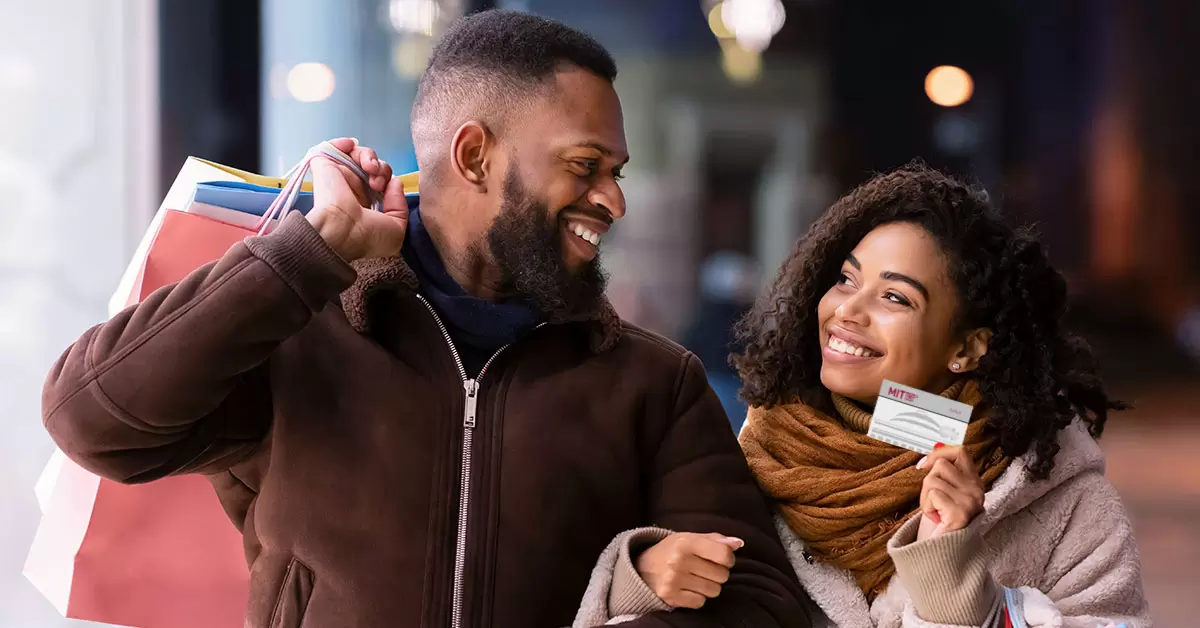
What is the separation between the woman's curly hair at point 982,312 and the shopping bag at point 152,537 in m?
0.91

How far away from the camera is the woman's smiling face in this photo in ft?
6.26

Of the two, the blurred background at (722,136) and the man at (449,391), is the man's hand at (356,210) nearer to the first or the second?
the man at (449,391)

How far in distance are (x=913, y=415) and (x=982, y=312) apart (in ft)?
0.87

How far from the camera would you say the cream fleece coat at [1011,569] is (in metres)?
1.69

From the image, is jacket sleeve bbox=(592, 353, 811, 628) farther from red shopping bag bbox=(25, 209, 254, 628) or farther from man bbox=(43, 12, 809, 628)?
red shopping bag bbox=(25, 209, 254, 628)

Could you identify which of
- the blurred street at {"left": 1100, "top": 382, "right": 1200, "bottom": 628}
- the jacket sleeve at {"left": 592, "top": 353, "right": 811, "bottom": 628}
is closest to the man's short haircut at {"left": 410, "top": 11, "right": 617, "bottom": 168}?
the jacket sleeve at {"left": 592, "top": 353, "right": 811, "bottom": 628}

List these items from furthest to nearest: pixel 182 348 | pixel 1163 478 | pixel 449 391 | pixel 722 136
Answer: pixel 1163 478, pixel 722 136, pixel 449 391, pixel 182 348

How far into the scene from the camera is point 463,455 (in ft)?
5.65

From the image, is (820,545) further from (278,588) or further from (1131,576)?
(278,588)

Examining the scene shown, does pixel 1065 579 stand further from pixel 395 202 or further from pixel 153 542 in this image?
pixel 153 542

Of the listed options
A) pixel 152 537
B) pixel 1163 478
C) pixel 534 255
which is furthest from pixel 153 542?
pixel 1163 478

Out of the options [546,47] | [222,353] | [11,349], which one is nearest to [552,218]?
[546,47]

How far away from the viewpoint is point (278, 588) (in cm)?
172

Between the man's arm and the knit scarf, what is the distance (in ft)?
0.26
